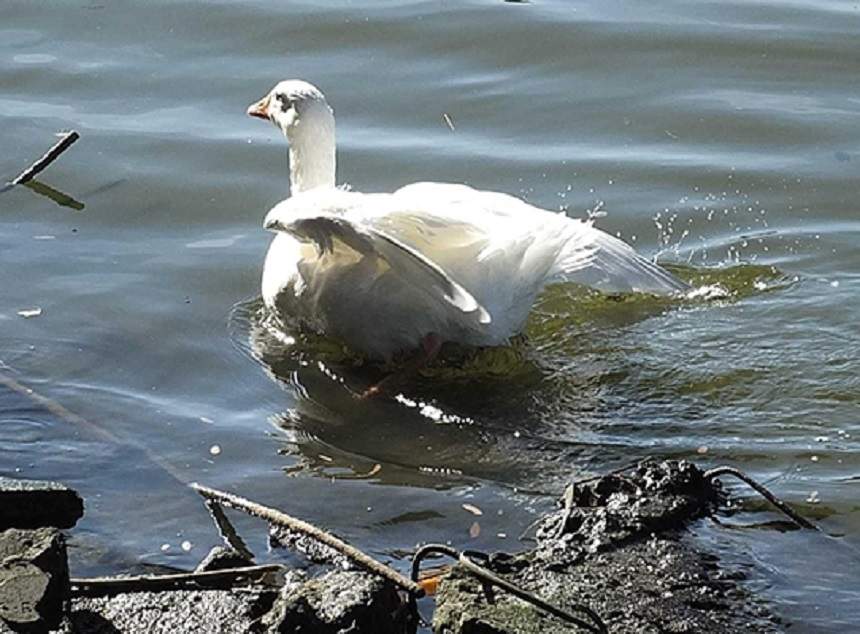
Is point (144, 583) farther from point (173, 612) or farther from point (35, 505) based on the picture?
point (35, 505)

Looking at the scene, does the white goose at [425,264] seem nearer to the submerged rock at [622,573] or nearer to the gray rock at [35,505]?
the submerged rock at [622,573]

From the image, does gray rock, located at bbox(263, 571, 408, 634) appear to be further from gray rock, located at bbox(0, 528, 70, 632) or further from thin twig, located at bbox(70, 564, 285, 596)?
gray rock, located at bbox(0, 528, 70, 632)

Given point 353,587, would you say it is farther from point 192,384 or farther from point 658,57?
point 658,57

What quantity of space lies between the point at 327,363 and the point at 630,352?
3.83ft

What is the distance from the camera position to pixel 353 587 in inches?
163

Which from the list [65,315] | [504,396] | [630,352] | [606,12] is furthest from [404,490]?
[606,12]

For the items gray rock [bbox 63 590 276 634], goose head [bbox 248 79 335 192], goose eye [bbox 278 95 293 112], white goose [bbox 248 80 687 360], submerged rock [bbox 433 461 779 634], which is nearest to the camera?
submerged rock [bbox 433 461 779 634]

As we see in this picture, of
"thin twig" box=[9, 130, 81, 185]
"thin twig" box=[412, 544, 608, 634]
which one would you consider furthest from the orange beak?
"thin twig" box=[412, 544, 608, 634]

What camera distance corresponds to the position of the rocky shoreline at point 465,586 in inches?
162

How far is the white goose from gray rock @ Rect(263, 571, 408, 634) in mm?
2117

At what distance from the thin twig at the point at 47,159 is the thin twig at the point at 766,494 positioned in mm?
4087

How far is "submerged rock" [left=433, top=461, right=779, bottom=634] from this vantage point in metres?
4.18

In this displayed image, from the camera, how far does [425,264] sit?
6164 mm

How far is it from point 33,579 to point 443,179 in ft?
15.4
